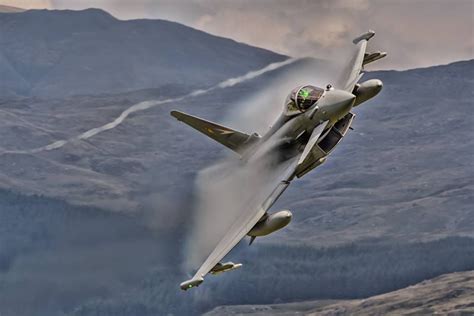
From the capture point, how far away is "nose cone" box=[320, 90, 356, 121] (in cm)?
8319

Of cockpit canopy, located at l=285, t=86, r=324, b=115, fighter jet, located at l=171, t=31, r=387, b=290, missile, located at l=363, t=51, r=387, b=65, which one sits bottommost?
fighter jet, located at l=171, t=31, r=387, b=290

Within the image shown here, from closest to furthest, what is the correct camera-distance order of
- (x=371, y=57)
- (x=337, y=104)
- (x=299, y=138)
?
(x=337, y=104), (x=299, y=138), (x=371, y=57)

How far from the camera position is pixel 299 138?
88812mm

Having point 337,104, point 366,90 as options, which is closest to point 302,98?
point 337,104

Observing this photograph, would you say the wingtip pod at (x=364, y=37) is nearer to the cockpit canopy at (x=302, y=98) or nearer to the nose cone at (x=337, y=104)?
the cockpit canopy at (x=302, y=98)

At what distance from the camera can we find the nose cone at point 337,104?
83188 mm

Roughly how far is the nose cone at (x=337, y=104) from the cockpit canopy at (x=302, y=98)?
1913 mm

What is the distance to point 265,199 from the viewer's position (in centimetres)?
8500

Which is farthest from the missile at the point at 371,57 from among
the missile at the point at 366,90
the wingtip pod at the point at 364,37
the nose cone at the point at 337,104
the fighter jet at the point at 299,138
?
the nose cone at the point at 337,104

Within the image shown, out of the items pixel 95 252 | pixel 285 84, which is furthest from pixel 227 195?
pixel 95 252

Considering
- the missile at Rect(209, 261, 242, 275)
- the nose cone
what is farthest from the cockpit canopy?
the missile at Rect(209, 261, 242, 275)

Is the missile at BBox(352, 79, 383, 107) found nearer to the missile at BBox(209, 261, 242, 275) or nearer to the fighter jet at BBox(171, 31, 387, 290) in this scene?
the fighter jet at BBox(171, 31, 387, 290)

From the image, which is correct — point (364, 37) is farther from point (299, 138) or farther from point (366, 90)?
point (299, 138)

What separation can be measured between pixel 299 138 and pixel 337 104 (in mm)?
6225
